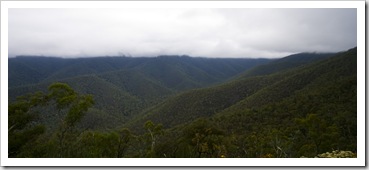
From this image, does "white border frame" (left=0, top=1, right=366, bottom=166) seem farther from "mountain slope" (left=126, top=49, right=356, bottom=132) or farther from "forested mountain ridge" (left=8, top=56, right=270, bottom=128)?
"forested mountain ridge" (left=8, top=56, right=270, bottom=128)

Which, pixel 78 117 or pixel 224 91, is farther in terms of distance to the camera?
pixel 224 91

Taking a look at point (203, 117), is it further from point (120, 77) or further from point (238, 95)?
point (120, 77)

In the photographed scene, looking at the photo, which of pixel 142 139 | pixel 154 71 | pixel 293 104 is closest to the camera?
pixel 142 139

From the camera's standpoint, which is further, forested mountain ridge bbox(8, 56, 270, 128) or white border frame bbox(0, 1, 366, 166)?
forested mountain ridge bbox(8, 56, 270, 128)

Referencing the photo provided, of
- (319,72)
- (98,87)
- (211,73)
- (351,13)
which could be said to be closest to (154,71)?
(211,73)

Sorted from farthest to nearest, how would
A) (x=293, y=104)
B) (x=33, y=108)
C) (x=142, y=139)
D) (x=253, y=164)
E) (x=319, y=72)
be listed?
(x=319, y=72), (x=293, y=104), (x=142, y=139), (x=33, y=108), (x=253, y=164)

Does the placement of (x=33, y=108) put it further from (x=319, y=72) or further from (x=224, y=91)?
(x=224, y=91)

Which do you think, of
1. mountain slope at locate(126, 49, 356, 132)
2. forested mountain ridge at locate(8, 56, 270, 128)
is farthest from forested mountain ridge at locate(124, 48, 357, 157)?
forested mountain ridge at locate(8, 56, 270, 128)
